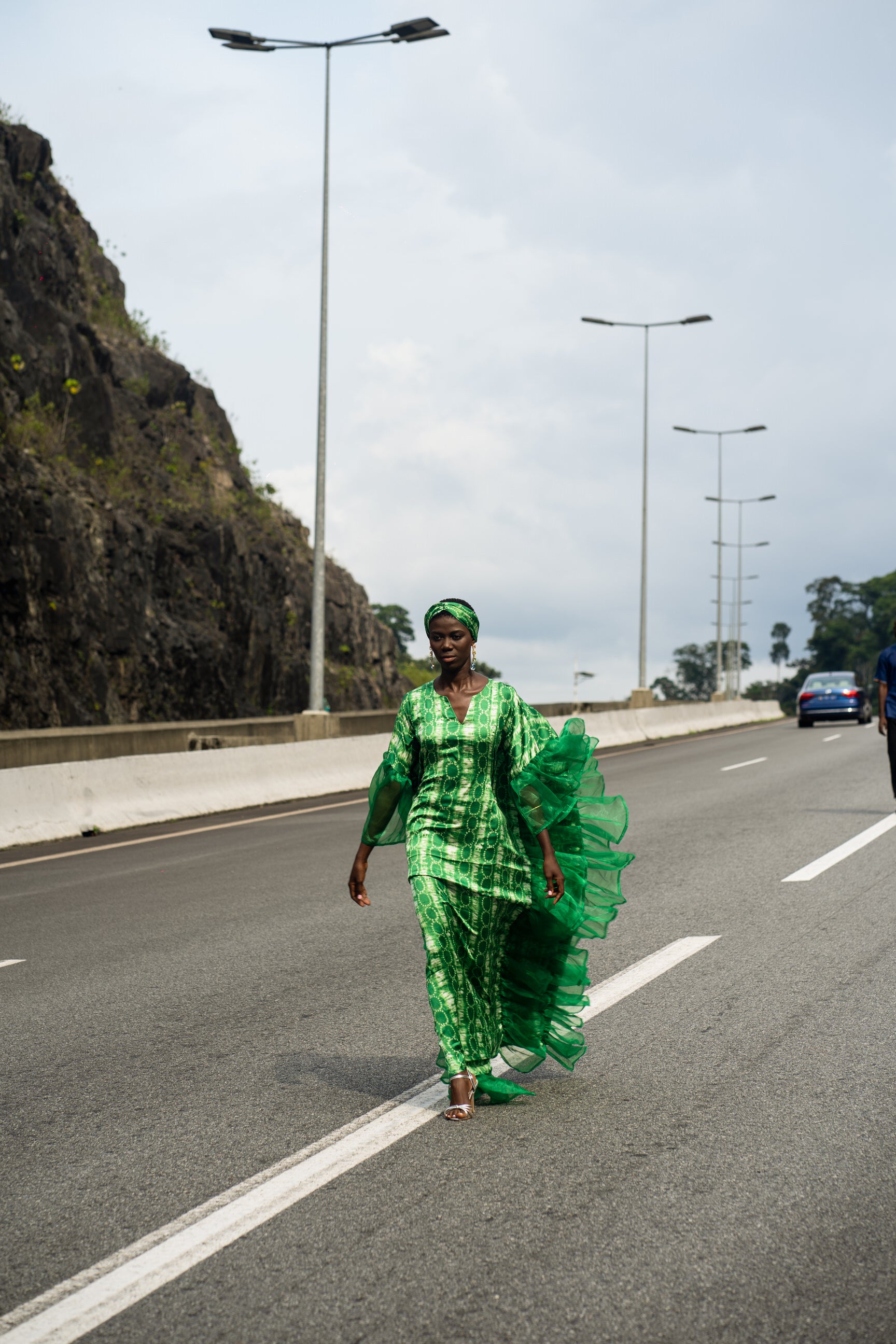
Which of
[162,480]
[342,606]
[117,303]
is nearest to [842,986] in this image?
[162,480]

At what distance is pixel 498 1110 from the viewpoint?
4824 millimetres

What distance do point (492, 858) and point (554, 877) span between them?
222 mm

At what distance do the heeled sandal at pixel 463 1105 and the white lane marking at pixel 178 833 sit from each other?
27.6 feet

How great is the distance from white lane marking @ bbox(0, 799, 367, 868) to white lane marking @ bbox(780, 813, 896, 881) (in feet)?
21.5

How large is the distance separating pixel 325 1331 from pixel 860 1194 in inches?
63.5

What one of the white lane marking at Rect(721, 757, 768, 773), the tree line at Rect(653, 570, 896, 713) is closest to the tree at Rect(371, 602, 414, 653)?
the tree line at Rect(653, 570, 896, 713)

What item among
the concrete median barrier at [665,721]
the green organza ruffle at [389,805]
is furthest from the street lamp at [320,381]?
the green organza ruffle at [389,805]

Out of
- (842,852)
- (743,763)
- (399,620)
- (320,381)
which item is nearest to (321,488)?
(320,381)

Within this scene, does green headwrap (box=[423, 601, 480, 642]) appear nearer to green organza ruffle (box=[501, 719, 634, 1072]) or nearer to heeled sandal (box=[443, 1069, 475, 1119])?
green organza ruffle (box=[501, 719, 634, 1072])

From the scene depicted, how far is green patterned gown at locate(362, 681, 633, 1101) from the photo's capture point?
4.73 meters

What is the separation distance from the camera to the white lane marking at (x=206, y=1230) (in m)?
3.23

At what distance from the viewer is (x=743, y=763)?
22766mm

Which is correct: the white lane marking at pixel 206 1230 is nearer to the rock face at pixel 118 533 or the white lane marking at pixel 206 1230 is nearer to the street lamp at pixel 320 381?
the street lamp at pixel 320 381

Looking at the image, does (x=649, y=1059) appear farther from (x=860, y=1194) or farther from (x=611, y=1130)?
(x=860, y=1194)
